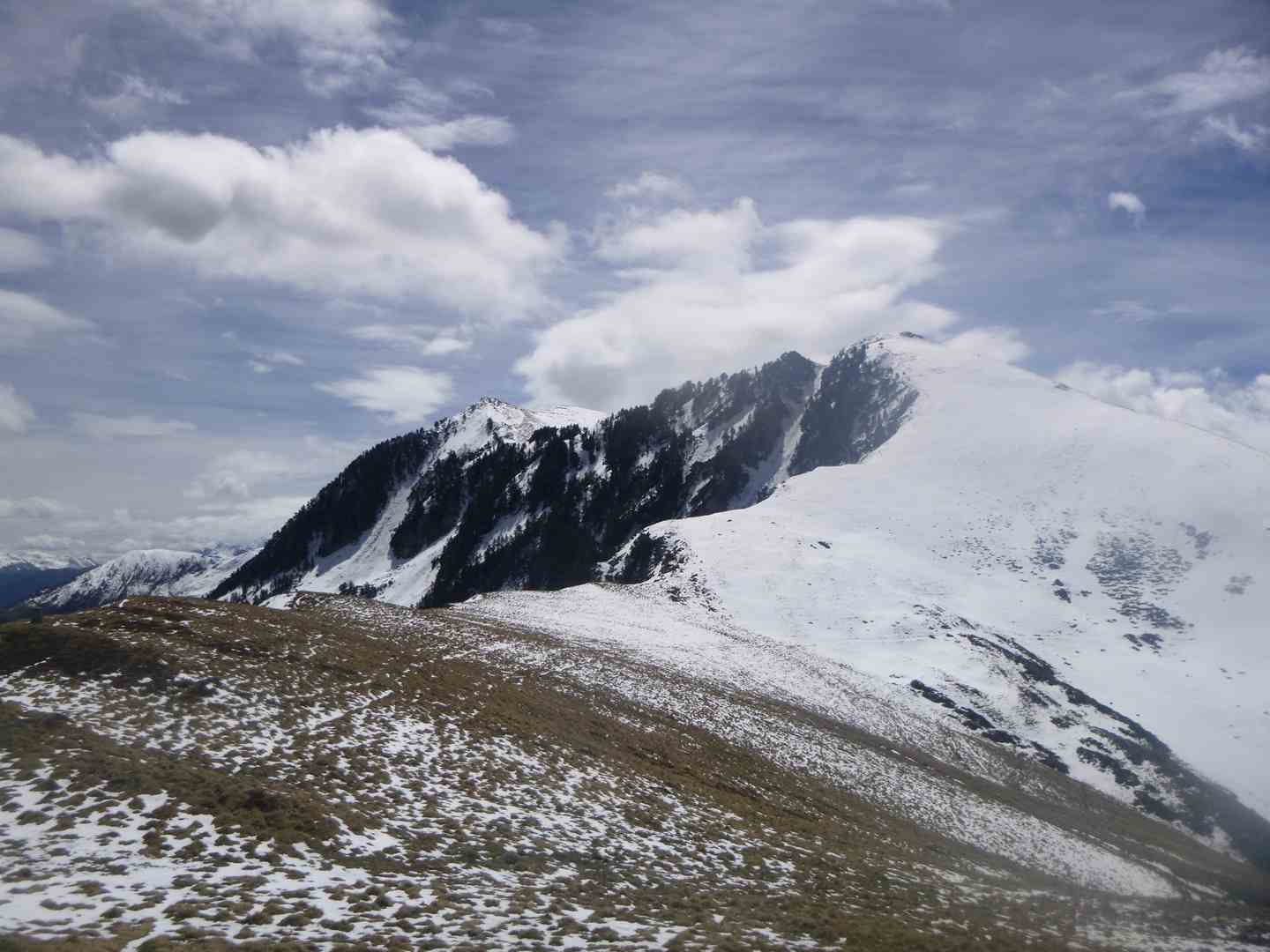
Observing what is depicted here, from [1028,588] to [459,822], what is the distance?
8073 centimetres

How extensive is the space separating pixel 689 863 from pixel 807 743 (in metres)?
18.8

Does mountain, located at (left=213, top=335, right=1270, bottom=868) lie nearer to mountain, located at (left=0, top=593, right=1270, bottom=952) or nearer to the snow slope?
the snow slope

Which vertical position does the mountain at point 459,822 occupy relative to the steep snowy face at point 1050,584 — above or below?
below

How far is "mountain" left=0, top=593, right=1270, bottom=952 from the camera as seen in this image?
40.7 ft

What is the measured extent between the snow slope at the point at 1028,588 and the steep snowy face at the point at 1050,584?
0.25 m

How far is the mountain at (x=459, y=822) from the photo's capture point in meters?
12.4

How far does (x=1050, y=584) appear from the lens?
8344 cm

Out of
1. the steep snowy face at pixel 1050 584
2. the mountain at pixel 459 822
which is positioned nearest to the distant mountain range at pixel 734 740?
the mountain at pixel 459 822

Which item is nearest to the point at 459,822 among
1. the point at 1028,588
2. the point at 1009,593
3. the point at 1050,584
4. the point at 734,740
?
the point at 734,740

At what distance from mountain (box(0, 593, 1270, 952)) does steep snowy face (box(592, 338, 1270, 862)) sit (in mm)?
19089

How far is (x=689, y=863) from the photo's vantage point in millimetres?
17641

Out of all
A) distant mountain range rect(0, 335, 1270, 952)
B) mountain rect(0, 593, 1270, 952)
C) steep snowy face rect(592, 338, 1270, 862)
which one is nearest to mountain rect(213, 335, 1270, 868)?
steep snowy face rect(592, 338, 1270, 862)

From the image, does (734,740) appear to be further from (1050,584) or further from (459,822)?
(1050,584)

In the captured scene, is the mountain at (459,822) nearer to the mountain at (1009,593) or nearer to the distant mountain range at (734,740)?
the distant mountain range at (734,740)
